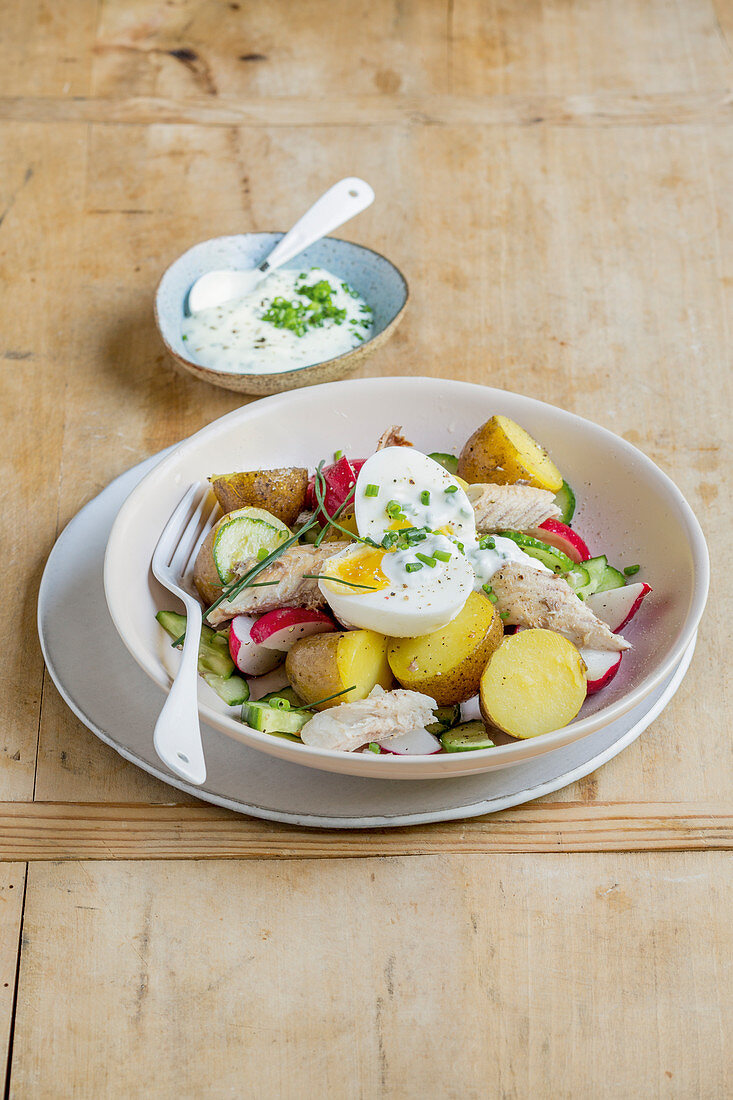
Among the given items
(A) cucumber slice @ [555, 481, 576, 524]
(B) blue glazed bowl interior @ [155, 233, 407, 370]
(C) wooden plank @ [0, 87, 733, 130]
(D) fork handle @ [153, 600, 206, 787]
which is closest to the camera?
(D) fork handle @ [153, 600, 206, 787]

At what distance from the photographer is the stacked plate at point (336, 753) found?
4.93 feet

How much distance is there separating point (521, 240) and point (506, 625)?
1.35 m

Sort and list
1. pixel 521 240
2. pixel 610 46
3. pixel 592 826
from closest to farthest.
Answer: pixel 592 826 < pixel 521 240 < pixel 610 46

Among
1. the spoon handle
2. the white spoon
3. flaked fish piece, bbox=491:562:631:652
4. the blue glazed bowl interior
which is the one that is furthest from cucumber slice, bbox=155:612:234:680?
the spoon handle

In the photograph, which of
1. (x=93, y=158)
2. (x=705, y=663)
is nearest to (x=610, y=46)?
(x=93, y=158)

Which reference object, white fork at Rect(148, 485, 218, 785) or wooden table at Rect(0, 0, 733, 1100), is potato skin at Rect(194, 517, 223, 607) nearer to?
white fork at Rect(148, 485, 218, 785)

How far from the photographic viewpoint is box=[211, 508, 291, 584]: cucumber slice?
5.36 feet

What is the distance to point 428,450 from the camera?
1.96 m

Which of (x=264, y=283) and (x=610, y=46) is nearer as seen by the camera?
(x=264, y=283)

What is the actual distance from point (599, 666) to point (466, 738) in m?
0.25

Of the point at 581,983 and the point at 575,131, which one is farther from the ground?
the point at 575,131

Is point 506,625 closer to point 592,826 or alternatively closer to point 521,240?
point 592,826

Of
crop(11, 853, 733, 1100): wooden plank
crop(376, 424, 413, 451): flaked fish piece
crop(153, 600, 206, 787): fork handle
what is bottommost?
crop(11, 853, 733, 1100): wooden plank

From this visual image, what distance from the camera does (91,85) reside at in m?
2.91
